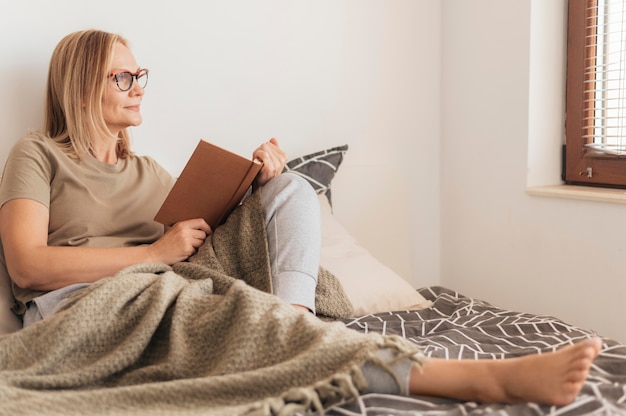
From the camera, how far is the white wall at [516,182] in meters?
1.79

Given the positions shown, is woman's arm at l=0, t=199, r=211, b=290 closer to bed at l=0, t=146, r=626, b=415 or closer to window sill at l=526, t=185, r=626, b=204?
bed at l=0, t=146, r=626, b=415

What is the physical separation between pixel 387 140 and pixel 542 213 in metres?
0.58

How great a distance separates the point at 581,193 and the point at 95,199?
1266 mm

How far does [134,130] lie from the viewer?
1.83m

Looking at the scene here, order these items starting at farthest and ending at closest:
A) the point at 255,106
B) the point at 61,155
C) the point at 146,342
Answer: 1. the point at 255,106
2. the point at 61,155
3. the point at 146,342

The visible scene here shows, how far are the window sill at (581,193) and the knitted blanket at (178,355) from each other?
98cm

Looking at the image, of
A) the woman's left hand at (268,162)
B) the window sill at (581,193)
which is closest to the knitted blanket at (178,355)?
the woman's left hand at (268,162)

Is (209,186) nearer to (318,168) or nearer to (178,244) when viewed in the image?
(178,244)

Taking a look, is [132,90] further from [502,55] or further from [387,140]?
[502,55]

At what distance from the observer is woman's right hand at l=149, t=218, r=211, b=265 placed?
1438 millimetres

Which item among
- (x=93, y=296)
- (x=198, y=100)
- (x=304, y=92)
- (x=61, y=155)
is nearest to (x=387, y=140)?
(x=304, y=92)

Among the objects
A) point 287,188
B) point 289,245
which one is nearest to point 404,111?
point 287,188

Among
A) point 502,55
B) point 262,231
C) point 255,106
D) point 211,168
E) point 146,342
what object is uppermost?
point 502,55

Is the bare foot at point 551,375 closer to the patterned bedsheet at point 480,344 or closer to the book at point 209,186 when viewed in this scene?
the patterned bedsheet at point 480,344
